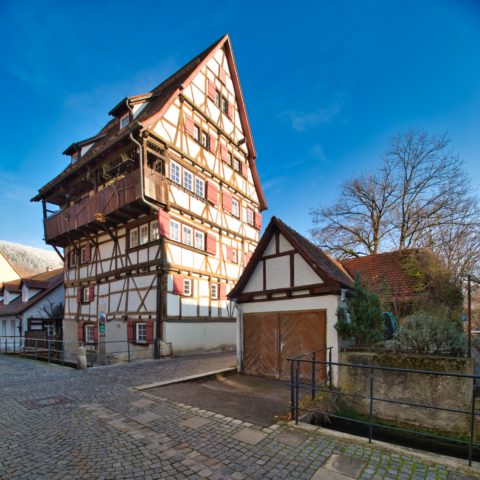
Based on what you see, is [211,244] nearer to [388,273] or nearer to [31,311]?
[388,273]

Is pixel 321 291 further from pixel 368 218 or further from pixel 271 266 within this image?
pixel 368 218

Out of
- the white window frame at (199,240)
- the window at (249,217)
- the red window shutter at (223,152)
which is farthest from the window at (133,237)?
the window at (249,217)

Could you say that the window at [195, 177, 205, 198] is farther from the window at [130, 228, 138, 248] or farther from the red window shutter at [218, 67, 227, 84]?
the red window shutter at [218, 67, 227, 84]

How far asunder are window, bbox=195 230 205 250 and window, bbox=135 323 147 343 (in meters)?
5.10

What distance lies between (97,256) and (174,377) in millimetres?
11873

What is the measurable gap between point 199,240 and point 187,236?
1091 mm

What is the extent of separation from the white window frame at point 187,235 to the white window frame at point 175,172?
254 cm

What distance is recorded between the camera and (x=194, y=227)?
17.5 m

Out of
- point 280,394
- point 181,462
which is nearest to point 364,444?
point 181,462

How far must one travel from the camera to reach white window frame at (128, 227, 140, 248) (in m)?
16.9

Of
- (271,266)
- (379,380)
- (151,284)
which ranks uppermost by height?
(271,266)

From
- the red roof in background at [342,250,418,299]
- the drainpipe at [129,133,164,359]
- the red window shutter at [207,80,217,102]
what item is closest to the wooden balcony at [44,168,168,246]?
the drainpipe at [129,133,164,359]

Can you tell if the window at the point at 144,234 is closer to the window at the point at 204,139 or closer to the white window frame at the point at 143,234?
the white window frame at the point at 143,234

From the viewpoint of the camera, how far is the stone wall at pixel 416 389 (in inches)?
266
